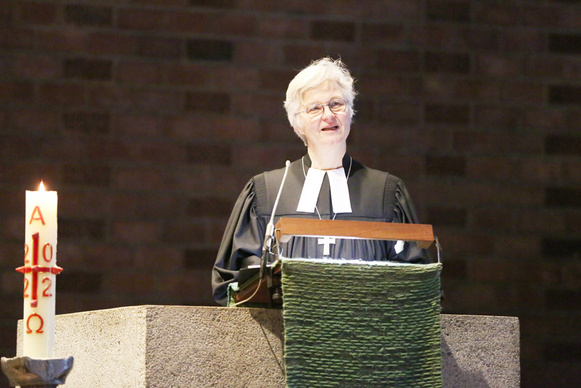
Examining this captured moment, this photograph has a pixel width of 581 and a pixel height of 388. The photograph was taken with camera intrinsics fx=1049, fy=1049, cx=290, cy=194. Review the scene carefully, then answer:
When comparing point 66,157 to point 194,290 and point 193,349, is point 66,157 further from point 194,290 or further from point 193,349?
point 193,349

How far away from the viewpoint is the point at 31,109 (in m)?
5.31

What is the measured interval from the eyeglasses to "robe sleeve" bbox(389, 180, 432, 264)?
1.12 feet

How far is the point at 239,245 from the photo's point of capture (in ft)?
11.3

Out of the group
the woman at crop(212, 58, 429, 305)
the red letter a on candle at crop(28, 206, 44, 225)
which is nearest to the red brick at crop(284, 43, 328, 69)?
the woman at crop(212, 58, 429, 305)

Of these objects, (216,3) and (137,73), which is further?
(216,3)

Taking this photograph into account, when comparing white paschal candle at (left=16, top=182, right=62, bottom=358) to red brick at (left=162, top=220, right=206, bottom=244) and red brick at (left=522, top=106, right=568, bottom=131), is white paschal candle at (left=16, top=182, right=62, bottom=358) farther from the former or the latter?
red brick at (left=522, top=106, right=568, bottom=131)

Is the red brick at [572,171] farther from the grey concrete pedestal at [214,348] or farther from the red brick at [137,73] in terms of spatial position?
the grey concrete pedestal at [214,348]

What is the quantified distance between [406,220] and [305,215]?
1.16 feet

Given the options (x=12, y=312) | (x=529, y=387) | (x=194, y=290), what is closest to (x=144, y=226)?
(x=194, y=290)

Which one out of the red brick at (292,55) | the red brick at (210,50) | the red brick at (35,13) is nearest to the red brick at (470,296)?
the red brick at (292,55)

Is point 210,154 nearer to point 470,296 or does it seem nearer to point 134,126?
point 134,126

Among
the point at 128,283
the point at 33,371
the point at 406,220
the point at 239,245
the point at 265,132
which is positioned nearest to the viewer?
the point at 33,371

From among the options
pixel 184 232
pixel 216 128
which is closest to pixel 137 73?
pixel 216 128

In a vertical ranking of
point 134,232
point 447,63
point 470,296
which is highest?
point 447,63
